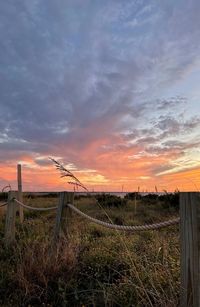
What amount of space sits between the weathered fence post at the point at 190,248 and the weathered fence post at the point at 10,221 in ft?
14.9

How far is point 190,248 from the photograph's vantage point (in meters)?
2.44

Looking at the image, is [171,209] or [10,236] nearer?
[10,236]

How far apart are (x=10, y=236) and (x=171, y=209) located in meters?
8.30

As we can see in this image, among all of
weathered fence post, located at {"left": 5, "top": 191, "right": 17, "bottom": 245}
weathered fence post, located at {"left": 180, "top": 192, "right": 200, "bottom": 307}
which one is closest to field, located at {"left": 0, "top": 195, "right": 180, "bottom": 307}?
weathered fence post, located at {"left": 180, "top": 192, "right": 200, "bottom": 307}

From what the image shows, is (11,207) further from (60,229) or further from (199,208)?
(199,208)

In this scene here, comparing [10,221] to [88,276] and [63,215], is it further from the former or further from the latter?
[88,276]

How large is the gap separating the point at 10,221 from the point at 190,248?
17.2 ft

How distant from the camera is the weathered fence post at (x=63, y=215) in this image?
16.6ft

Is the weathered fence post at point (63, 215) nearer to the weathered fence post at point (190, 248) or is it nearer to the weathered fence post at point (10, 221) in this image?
the weathered fence post at point (10, 221)

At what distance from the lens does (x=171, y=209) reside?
13.9 metres

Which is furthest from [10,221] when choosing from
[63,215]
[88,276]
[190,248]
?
[190,248]

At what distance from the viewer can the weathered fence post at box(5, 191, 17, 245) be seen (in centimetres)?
671

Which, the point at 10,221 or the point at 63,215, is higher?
the point at 63,215

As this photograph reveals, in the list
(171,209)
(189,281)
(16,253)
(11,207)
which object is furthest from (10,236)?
(171,209)
